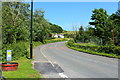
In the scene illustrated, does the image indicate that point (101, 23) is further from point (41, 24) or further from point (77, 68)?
point (77, 68)

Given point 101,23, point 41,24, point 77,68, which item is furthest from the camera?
point 41,24

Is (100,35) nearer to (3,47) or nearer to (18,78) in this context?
(3,47)

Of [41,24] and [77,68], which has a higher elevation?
[41,24]

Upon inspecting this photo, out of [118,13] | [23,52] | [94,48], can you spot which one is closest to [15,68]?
[23,52]

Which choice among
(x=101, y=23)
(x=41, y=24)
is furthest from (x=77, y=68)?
(x=41, y=24)

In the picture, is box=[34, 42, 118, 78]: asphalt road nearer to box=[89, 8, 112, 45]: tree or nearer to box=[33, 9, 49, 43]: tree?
box=[89, 8, 112, 45]: tree

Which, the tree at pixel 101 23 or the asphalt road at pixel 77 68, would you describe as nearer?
the asphalt road at pixel 77 68

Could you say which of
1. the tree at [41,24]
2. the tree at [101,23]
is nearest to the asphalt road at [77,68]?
the tree at [101,23]

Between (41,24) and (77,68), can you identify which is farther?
(41,24)

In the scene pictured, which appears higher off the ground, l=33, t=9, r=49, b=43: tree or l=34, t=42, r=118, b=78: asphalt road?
l=33, t=9, r=49, b=43: tree

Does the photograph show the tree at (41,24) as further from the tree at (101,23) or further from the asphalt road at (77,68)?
the asphalt road at (77,68)

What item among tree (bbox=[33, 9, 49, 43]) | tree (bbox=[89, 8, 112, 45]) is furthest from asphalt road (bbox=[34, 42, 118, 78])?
tree (bbox=[33, 9, 49, 43])

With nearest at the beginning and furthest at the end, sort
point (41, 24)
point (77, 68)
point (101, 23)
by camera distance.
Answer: point (77, 68) → point (101, 23) → point (41, 24)

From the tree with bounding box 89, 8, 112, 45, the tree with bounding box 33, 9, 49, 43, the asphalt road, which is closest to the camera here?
the asphalt road
